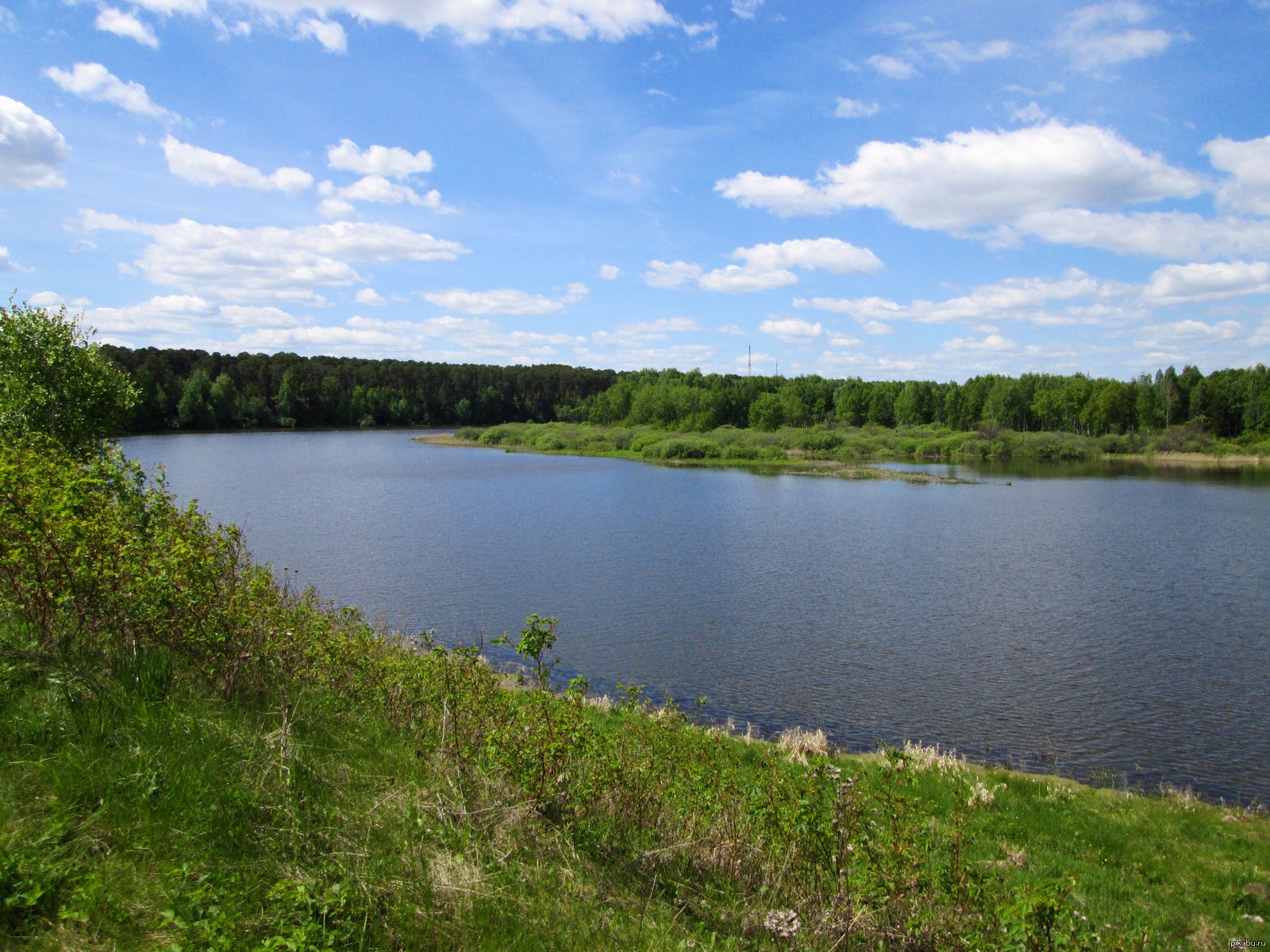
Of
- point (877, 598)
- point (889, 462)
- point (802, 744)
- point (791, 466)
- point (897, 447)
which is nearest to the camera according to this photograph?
point (802, 744)

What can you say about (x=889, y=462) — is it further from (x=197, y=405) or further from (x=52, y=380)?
(x=197, y=405)

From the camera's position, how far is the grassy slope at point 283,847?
3.84 meters

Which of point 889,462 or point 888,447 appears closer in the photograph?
point 889,462

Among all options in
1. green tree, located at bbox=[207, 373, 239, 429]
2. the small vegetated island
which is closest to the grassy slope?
the small vegetated island

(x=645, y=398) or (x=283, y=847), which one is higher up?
(x=645, y=398)

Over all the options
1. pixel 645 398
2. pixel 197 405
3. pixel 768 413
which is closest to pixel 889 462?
pixel 768 413

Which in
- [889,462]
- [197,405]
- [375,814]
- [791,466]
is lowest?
[375,814]

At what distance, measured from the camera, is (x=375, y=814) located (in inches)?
208

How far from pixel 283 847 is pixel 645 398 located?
125m

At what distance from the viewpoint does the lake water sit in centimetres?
1526

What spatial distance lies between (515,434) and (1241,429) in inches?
4038

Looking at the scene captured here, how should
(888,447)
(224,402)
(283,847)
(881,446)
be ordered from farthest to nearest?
(224,402)
(888,447)
(881,446)
(283,847)

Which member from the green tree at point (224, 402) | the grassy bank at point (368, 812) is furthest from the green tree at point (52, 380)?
the green tree at point (224, 402)

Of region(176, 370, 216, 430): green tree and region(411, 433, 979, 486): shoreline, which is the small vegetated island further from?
region(176, 370, 216, 430): green tree
